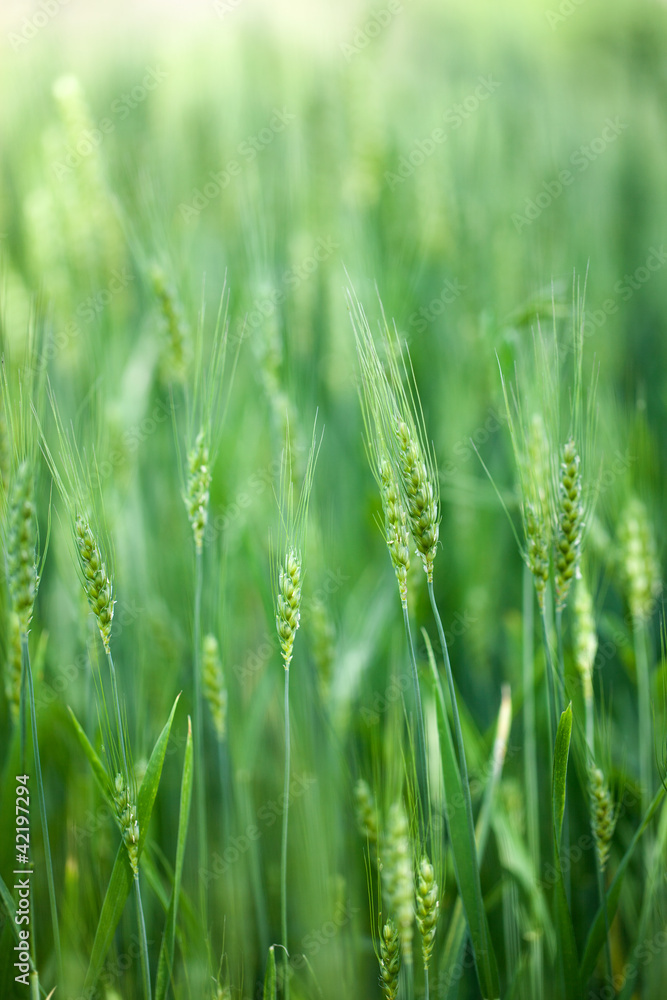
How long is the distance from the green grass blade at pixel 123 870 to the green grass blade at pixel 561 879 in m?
0.31

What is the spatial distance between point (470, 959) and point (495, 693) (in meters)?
0.31

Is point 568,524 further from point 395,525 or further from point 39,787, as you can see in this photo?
point 39,787

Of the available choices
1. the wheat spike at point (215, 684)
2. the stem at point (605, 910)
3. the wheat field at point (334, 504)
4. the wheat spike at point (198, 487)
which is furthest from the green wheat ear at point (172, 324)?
the stem at point (605, 910)

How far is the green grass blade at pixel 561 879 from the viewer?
A: 0.53 m

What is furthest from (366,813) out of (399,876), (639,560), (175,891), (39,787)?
(639,560)

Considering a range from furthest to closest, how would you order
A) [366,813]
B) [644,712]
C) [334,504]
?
[334,504]
[644,712]
[366,813]

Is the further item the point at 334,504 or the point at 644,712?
the point at 334,504

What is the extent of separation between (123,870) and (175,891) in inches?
1.9

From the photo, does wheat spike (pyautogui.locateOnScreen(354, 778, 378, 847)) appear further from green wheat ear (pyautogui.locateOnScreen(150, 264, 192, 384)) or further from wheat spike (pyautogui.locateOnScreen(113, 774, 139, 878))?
green wheat ear (pyautogui.locateOnScreen(150, 264, 192, 384))

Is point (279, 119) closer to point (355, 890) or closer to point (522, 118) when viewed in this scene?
point (522, 118)

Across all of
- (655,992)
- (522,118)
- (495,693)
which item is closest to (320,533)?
(495,693)

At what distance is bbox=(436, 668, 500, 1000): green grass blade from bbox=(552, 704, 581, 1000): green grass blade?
62 millimetres

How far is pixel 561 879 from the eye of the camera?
0.56m

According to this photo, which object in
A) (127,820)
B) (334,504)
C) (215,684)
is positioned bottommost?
(127,820)
